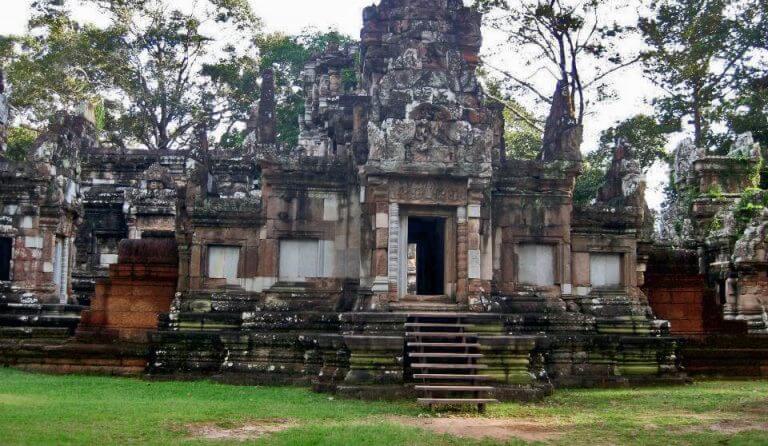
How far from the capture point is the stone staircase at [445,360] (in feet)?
41.1

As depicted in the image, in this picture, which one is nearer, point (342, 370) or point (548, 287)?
point (342, 370)

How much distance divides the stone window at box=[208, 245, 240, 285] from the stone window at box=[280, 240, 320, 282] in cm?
93

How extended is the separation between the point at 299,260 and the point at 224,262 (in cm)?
148

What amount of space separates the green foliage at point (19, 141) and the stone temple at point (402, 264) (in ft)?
70.5

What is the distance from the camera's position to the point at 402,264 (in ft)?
51.6

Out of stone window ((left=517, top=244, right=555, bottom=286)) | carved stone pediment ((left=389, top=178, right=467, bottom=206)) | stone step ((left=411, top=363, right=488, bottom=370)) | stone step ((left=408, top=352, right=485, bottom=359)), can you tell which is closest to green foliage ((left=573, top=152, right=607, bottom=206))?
stone window ((left=517, top=244, right=555, bottom=286))

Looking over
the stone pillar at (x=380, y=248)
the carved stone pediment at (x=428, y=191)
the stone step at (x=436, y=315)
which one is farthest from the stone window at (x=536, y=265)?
the stone pillar at (x=380, y=248)

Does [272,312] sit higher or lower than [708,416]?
higher

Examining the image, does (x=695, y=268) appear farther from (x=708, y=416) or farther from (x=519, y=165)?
(x=708, y=416)

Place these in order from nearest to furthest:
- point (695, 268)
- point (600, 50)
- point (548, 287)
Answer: point (548, 287), point (695, 268), point (600, 50)

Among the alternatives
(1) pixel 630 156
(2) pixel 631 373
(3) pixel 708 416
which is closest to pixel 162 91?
(1) pixel 630 156

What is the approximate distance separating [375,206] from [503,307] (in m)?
3.04

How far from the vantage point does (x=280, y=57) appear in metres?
44.8

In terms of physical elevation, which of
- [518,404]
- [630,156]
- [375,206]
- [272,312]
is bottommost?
[518,404]
